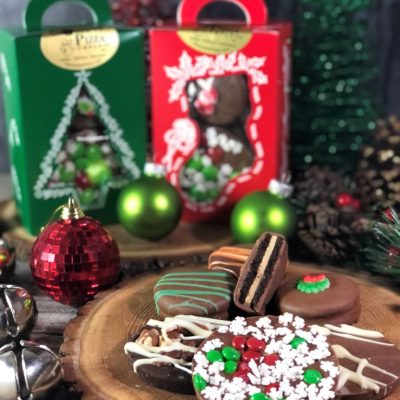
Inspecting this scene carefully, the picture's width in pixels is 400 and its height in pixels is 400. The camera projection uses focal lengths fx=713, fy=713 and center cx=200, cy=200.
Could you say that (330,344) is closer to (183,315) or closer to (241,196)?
(183,315)

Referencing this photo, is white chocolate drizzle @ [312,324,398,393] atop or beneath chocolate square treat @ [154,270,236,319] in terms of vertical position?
beneath

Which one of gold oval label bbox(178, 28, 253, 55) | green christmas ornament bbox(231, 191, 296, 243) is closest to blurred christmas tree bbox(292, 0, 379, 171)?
gold oval label bbox(178, 28, 253, 55)

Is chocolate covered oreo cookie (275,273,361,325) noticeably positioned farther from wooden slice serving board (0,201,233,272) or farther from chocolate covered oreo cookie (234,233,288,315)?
wooden slice serving board (0,201,233,272)

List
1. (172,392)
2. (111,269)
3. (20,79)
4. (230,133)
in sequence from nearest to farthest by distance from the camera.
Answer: (172,392) < (111,269) < (20,79) < (230,133)

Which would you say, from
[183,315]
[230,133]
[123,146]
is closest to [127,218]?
[123,146]

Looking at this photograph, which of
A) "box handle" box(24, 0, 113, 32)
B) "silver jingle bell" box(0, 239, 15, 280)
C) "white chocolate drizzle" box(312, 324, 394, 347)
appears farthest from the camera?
"box handle" box(24, 0, 113, 32)

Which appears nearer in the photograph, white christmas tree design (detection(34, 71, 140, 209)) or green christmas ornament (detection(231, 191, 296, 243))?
green christmas ornament (detection(231, 191, 296, 243))

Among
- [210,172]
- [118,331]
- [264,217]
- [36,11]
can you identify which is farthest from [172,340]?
[36,11]

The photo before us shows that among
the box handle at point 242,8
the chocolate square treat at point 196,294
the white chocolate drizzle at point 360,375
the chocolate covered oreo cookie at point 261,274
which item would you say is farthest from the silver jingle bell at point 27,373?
the box handle at point 242,8
